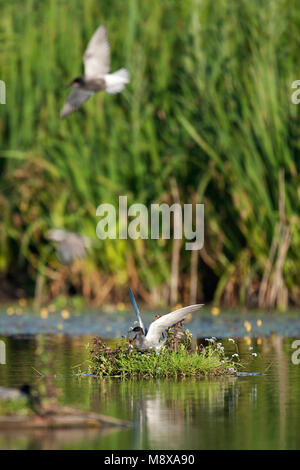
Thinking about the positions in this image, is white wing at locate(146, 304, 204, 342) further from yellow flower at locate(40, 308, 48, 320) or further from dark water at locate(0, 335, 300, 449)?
yellow flower at locate(40, 308, 48, 320)

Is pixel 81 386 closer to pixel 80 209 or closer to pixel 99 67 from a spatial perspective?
pixel 99 67

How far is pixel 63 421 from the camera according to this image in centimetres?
703

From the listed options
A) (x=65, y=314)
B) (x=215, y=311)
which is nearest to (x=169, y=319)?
(x=215, y=311)

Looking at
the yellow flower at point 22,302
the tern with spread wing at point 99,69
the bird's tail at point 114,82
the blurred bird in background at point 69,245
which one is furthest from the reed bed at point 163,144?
the tern with spread wing at point 99,69

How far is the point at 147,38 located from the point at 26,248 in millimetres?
3074

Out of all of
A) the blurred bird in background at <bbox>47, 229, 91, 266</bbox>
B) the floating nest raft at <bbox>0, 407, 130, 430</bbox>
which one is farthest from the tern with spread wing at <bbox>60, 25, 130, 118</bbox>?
the floating nest raft at <bbox>0, 407, 130, 430</bbox>

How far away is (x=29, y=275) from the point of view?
55.7 ft

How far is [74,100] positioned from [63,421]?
624 cm

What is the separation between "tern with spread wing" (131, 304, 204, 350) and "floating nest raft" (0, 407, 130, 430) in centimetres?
231

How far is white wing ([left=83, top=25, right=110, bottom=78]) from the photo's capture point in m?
12.1
